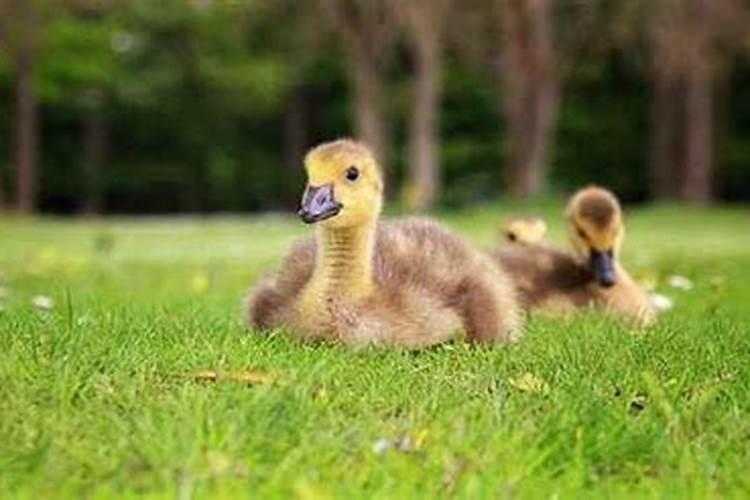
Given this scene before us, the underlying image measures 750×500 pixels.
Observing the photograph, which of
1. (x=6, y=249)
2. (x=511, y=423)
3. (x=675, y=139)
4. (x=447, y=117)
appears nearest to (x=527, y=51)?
(x=675, y=139)

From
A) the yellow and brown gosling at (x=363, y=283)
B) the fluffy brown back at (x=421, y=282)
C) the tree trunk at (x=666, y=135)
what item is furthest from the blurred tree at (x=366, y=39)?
the yellow and brown gosling at (x=363, y=283)

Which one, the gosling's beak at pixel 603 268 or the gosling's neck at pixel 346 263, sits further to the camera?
the gosling's beak at pixel 603 268

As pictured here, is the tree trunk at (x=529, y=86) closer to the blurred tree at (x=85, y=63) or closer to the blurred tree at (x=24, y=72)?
the blurred tree at (x=24, y=72)

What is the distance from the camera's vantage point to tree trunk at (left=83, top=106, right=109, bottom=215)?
5256cm

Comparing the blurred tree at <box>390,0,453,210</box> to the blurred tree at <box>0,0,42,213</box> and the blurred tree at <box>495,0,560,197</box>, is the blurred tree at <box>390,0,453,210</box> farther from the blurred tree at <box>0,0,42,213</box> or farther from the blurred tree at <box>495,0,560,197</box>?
the blurred tree at <box>0,0,42,213</box>

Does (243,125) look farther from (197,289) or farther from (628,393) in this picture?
(628,393)

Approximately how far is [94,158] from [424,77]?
867 inches

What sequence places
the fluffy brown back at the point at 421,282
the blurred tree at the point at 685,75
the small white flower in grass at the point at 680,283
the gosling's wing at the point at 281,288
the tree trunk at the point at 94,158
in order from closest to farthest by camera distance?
the fluffy brown back at the point at 421,282 < the gosling's wing at the point at 281,288 < the small white flower in grass at the point at 680,283 < the blurred tree at the point at 685,75 < the tree trunk at the point at 94,158

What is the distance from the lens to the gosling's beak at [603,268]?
324 inches

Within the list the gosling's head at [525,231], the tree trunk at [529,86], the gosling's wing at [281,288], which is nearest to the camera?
the gosling's wing at [281,288]

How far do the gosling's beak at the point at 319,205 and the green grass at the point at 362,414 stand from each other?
49 cm

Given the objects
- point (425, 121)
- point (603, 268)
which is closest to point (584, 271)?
point (603, 268)

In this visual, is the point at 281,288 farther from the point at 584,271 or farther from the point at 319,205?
the point at 584,271

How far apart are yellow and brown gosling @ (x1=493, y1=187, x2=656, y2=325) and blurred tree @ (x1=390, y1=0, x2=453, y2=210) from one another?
863 inches
